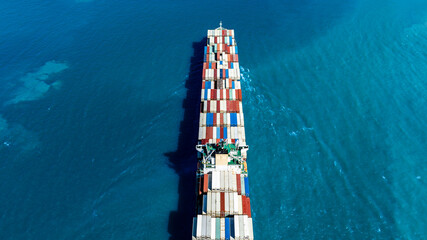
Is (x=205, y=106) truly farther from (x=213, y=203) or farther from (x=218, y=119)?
(x=213, y=203)

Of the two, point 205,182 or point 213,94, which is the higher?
point 213,94

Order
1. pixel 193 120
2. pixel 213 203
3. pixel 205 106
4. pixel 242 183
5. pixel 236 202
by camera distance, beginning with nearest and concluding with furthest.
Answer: pixel 236 202
pixel 213 203
pixel 242 183
pixel 205 106
pixel 193 120

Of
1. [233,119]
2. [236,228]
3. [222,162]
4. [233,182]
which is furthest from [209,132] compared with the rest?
[236,228]

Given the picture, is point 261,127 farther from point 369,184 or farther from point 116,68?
point 116,68

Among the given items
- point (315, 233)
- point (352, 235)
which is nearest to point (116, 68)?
point (315, 233)

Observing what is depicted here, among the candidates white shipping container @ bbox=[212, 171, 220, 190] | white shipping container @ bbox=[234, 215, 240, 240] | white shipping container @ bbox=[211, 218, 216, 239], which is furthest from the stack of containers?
white shipping container @ bbox=[211, 218, 216, 239]

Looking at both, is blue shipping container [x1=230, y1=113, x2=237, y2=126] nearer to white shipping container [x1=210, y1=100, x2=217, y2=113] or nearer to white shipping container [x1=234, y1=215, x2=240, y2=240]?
white shipping container [x1=210, y1=100, x2=217, y2=113]

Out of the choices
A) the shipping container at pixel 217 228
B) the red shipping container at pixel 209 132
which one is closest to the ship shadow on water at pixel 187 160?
the red shipping container at pixel 209 132
